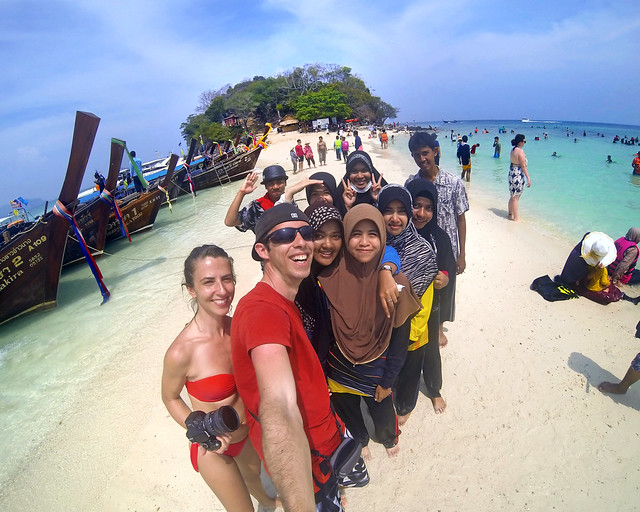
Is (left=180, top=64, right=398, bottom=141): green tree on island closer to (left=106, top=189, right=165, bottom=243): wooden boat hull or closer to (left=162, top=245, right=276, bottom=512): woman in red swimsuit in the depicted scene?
(left=106, top=189, right=165, bottom=243): wooden boat hull

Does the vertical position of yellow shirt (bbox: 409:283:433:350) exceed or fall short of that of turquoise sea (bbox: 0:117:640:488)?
it exceeds it

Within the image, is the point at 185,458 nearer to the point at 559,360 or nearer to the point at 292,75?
the point at 559,360

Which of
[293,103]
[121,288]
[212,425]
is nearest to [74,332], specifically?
[121,288]

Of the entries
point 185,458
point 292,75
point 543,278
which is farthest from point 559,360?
point 292,75

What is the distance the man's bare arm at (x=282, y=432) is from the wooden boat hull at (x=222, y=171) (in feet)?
58.4

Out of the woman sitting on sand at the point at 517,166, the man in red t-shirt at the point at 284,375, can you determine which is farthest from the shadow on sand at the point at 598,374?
the woman sitting on sand at the point at 517,166

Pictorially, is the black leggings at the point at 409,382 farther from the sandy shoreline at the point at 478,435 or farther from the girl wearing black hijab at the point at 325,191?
the girl wearing black hijab at the point at 325,191

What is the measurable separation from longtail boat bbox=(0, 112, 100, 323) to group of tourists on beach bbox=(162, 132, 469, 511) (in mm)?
6006

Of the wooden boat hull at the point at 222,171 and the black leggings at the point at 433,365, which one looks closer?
the black leggings at the point at 433,365

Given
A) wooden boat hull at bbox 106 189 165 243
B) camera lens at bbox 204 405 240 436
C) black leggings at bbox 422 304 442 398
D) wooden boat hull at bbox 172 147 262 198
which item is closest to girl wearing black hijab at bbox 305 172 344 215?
black leggings at bbox 422 304 442 398

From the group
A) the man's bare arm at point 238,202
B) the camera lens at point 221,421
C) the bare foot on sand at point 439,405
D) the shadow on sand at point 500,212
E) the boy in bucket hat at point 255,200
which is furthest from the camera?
the shadow on sand at point 500,212

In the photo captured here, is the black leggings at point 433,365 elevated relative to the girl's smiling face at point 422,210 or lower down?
lower down

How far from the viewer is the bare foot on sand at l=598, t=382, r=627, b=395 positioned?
281cm

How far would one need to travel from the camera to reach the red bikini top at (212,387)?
5.57 ft
